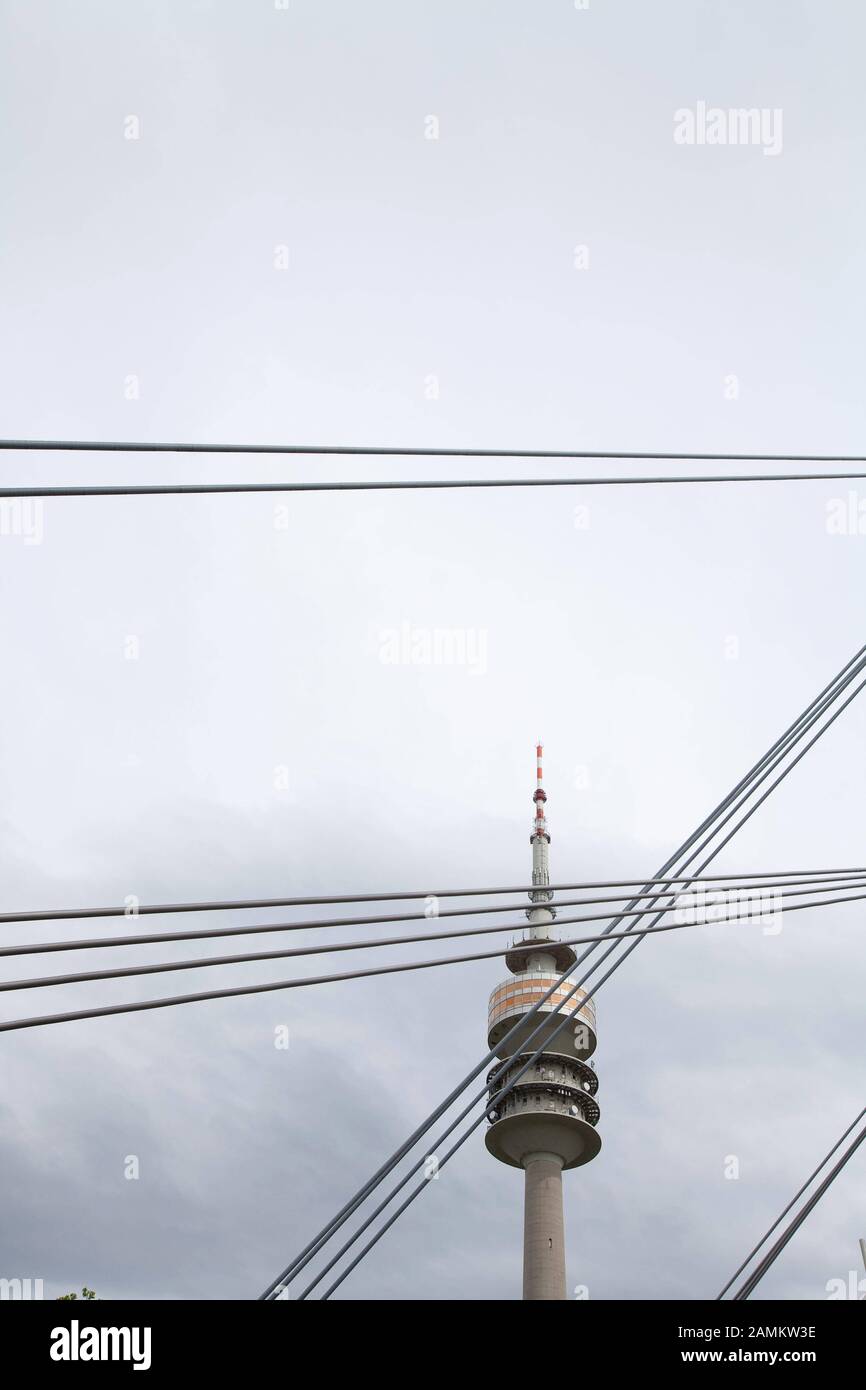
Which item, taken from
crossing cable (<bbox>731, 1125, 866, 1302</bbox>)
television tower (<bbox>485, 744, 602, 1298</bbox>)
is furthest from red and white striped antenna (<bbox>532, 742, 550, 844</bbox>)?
crossing cable (<bbox>731, 1125, 866, 1302</bbox>)

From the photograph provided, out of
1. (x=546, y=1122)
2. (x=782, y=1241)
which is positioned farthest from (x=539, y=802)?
(x=782, y=1241)

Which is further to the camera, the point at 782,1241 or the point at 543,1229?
the point at 543,1229

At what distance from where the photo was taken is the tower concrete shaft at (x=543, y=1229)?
199ft

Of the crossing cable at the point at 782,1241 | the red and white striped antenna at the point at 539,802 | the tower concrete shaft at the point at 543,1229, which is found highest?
the red and white striped antenna at the point at 539,802

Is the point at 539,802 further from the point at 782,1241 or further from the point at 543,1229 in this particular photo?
the point at 782,1241

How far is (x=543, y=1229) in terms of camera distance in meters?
62.4

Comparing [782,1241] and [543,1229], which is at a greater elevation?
[782,1241]

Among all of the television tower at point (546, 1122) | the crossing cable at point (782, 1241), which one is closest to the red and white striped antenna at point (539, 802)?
the television tower at point (546, 1122)

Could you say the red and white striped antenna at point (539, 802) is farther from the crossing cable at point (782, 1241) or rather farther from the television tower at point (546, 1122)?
the crossing cable at point (782, 1241)
